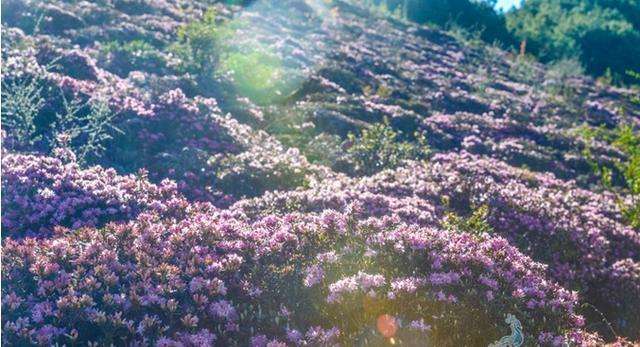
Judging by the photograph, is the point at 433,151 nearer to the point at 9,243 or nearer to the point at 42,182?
the point at 42,182

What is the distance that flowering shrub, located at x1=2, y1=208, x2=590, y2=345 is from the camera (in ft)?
19.0

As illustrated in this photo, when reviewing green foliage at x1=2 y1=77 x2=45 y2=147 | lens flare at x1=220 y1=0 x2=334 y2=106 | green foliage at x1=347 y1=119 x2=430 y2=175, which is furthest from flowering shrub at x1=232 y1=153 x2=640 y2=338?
lens flare at x1=220 y1=0 x2=334 y2=106

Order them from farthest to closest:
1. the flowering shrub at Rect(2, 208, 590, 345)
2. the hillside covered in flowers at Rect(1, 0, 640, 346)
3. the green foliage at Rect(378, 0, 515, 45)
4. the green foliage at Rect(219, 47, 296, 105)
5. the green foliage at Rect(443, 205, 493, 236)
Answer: the green foliage at Rect(378, 0, 515, 45) < the green foliage at Rect(219, 47, 296, 105) < the green foliage at Rect(443, 205, 493, 236) < the hillside covered in flowers at Rect(1, 0, 640, 346) < the flowering shrub at Rect(2, 208, 590, 345)

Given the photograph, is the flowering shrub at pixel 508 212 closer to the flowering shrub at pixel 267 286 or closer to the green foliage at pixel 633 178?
the green foliage at pixel 633 178

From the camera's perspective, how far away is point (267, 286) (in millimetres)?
6801

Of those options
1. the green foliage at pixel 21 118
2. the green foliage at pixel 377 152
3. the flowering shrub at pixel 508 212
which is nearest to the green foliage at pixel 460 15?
the green foliage at pixel 377 152

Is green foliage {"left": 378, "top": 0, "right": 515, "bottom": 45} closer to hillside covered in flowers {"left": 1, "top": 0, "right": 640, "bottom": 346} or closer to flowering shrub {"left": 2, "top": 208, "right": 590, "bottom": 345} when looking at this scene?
hillside covered in flowers {"left": 1, "top": 0, "right": 640, "bottom": 346}

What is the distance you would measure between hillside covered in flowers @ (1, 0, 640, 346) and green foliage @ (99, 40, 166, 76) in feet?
0.23

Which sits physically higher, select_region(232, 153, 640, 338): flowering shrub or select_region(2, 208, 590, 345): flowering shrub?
select_region(2, 208, 590, 345): flowering shrub

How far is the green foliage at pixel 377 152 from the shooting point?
44.3 ft

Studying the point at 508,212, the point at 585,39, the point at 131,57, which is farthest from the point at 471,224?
the point at 585,39

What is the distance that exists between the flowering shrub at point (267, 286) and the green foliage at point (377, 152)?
5407 mm

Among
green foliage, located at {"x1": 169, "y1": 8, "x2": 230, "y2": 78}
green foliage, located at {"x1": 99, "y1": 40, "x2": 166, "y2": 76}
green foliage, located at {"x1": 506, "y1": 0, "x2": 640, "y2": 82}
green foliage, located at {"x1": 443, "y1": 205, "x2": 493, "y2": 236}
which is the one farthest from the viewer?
green foliage, located at {"x1": 506, "y1": 0, "x2": 640, "y2": 82}

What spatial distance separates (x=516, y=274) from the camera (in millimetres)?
7371
